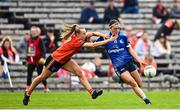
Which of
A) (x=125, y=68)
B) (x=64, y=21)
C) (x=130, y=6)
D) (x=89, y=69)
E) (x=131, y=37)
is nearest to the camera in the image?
(x=125, y=68)

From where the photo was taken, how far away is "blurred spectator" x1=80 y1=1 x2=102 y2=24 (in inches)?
1356

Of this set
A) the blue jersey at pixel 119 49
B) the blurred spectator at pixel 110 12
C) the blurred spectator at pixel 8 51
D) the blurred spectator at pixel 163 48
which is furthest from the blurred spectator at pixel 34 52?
the blurred spectator at pixel 110 12

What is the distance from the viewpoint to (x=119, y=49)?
21750 mm

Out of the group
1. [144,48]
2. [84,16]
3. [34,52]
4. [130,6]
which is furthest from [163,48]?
[34,52]

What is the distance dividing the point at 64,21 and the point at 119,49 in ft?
44.7

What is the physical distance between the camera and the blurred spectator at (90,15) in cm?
3444

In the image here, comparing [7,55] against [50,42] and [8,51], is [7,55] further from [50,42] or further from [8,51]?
[50,42]

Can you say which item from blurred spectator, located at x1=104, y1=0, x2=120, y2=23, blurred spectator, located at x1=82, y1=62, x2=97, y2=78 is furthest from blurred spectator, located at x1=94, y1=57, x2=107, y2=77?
blurred spectator, located at x1=104, y1=0, x2=120, y2=23

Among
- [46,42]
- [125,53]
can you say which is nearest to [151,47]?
[46,42]

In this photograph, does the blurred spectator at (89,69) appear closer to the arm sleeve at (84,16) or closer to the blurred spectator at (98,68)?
the blurred spectator at (98,68)

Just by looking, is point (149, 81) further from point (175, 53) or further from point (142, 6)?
point (142, 6)

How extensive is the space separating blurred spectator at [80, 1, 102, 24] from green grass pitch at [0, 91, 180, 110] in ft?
26.6

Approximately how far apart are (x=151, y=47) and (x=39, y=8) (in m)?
5.74

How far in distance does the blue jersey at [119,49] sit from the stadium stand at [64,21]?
8.86m
